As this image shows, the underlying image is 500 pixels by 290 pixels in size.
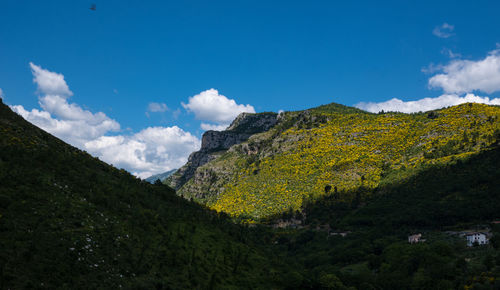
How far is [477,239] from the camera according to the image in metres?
88.0

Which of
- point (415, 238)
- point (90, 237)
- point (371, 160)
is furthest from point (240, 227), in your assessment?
point (371, 160)

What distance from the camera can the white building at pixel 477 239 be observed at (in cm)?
8661

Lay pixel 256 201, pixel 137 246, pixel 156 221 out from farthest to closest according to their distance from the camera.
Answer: pixel 256 201 < pixel 156 221 < pixel 137 246

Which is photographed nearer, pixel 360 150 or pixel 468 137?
pixel 468 137

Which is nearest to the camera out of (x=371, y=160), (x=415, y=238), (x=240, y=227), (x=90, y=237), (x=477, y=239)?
(x=90, y=237)

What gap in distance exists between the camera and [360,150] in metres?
187

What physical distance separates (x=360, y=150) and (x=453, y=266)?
122010 millimetres

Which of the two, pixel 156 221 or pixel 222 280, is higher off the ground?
pixel 156 221

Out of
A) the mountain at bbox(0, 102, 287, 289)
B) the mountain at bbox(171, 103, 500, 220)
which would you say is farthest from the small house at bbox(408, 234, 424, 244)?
the mountain at bbox(0, 102, 287, 289)

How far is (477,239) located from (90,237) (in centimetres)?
10416

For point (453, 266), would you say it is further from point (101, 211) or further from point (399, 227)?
point (101, 211)

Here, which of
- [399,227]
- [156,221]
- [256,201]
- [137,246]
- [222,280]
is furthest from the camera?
[256,201]

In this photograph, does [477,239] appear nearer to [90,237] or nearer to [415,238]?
[415,238]

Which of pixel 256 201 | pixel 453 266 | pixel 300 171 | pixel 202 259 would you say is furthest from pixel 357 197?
pixel 202 259
